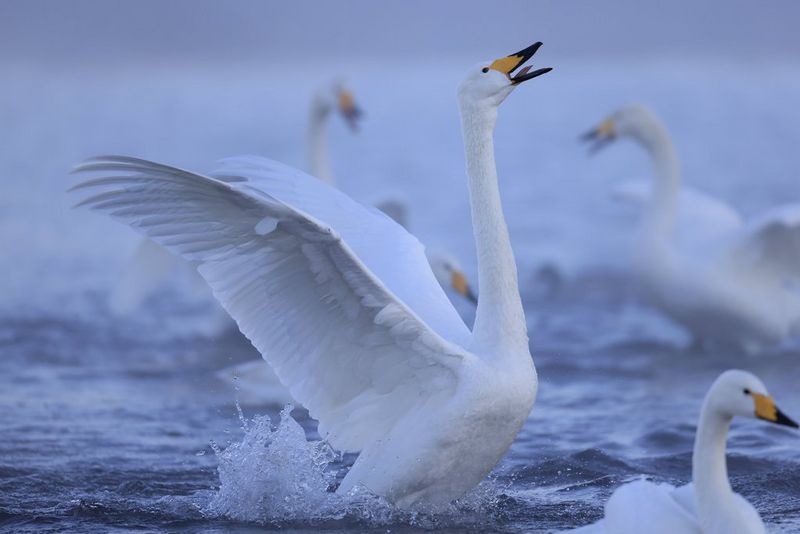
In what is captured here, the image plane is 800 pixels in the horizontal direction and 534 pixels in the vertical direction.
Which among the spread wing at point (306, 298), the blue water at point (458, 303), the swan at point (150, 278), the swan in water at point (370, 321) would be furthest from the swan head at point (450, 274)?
the swan in water at point (370, 321)

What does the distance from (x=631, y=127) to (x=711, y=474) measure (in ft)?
19.5

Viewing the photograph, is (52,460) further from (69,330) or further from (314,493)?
(69,330)

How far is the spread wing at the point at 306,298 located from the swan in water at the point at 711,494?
0.92 metres

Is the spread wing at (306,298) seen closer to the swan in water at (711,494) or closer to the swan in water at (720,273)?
the swan in water at (711,494)

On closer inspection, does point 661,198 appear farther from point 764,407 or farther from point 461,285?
point 764,407

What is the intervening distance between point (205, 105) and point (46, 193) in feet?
15.1

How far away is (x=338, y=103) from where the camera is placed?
36.9ft

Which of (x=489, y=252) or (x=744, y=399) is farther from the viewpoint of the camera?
(x=489, y=252)

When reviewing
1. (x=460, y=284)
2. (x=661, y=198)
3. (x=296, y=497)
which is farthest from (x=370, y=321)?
(x=661, y=198)

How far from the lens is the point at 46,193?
14023 millimetres

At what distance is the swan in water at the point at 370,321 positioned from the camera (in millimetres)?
5215

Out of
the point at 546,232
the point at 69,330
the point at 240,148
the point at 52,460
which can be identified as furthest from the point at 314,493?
the point at 240,148

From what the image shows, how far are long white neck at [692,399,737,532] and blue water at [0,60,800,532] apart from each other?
0.75 meters

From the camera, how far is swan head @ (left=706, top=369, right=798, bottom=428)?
4.73 metres
